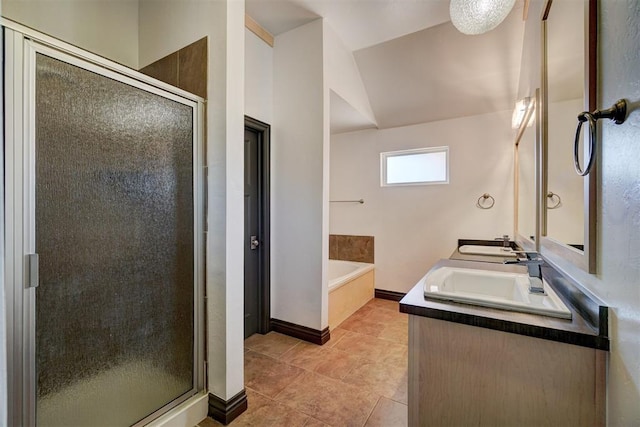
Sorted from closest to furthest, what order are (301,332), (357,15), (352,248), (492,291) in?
(492,291) < (357,15) < (301,332) < (352,248)

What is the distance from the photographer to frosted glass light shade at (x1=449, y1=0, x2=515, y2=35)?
149 centimetres

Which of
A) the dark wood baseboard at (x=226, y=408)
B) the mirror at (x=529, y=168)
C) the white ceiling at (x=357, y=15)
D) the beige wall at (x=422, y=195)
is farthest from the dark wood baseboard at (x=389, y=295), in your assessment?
the white ceiling at (x=357, y=15)

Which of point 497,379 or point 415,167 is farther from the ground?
point 415,167

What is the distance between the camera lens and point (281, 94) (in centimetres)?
279

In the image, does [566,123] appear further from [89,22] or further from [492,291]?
[89,22]

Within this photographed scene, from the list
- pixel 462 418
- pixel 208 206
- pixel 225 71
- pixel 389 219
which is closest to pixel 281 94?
pixel 225 71

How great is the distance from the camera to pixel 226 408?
1.66 meters

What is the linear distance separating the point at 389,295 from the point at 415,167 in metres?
1.63

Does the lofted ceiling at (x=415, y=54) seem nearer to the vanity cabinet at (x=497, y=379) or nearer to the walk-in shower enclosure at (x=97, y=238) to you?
the walk-in shower enclosure at (x=97, y=238)

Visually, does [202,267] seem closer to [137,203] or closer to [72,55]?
[137,203]

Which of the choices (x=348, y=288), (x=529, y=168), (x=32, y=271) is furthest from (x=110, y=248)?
(x=529, y=168)

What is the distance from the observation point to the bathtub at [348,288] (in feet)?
9.66

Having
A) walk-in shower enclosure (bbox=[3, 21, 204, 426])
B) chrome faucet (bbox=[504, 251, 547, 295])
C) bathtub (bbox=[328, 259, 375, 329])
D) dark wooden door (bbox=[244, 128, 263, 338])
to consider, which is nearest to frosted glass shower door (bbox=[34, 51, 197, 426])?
walk-in shower enclosure (bbox=[3, 21, 204, 426])

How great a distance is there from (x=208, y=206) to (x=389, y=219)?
2591mm
